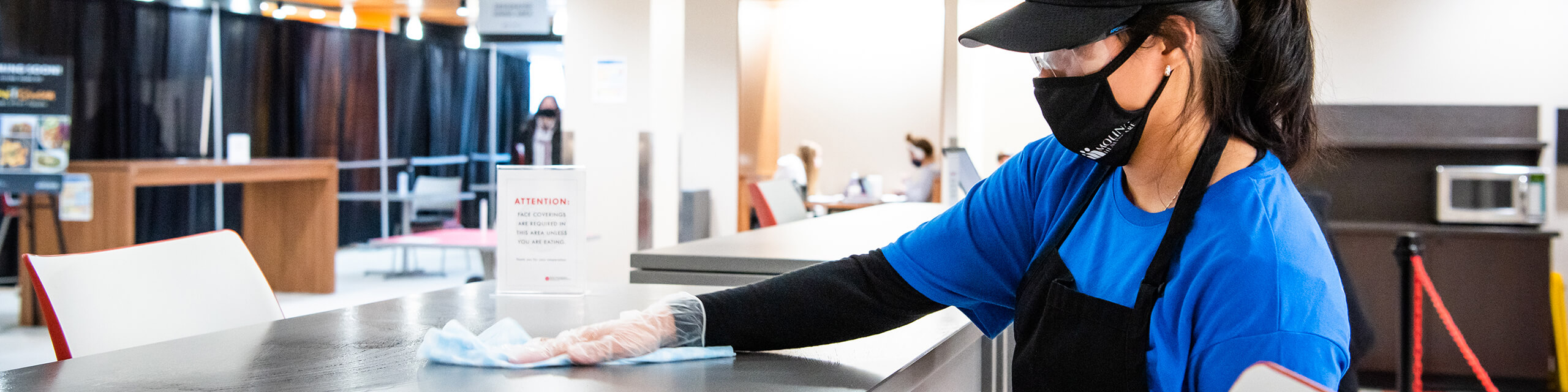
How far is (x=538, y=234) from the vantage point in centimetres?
178

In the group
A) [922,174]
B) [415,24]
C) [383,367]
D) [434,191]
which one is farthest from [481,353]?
[415,24]

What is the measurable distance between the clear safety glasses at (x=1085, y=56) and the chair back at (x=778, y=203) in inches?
119

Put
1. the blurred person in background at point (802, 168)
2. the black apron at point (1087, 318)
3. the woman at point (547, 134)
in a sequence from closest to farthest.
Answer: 1. the black apron at point (1087, 318)
2. the woman at point (547, 134)
3. the blurred person in background at point (802, 168)

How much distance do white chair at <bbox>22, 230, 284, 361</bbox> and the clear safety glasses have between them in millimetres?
1203

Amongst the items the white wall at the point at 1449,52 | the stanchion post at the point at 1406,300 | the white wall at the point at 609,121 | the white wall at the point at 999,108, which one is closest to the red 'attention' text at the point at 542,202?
the stanchion post at the point at 1406,300

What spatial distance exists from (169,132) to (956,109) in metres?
6.52

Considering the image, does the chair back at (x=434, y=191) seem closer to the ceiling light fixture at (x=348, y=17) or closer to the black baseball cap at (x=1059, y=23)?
the ceiling light fixture at (x=348, y=17)

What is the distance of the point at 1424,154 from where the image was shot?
5.88 meters

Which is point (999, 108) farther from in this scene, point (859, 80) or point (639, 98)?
point (639, 98)

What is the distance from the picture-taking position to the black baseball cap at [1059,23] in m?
1.10

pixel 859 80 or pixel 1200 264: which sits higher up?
pixel 859 80

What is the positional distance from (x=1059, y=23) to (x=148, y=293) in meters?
1.42

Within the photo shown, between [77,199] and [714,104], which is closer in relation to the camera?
[77,199]

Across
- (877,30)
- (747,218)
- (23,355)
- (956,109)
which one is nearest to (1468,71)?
(956,109)
